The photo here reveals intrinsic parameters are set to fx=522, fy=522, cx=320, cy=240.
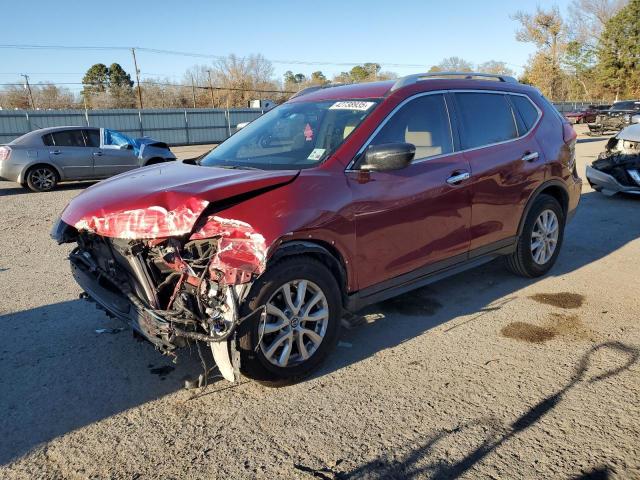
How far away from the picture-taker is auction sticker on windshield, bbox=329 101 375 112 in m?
4.03

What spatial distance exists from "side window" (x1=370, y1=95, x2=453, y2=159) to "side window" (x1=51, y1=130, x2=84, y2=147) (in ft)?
37.3

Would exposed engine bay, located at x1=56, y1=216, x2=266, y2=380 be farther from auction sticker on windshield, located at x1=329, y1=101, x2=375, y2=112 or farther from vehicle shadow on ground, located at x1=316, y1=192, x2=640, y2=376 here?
auction sticker on windshield, located at x1=329, y1=101, x2=375, y2=112

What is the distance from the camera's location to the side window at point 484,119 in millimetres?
4547

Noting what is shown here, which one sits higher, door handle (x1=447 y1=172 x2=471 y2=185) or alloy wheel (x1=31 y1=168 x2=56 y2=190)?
door handle (x1=447 y1=172 x2=471 y2=185)

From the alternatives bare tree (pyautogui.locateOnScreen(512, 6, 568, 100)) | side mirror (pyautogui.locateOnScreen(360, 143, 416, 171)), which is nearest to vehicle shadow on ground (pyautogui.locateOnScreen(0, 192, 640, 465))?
side mirror (pyautogui.locateOnScreen(360, 143, 416, 171))

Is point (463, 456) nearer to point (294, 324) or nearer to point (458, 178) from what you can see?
point (294, 324)

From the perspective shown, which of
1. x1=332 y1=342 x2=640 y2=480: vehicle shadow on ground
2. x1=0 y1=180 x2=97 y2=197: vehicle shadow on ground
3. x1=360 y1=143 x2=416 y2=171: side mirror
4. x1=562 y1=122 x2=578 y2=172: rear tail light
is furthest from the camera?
x1=0 y1=180 x2=97 y2=197: vehicle shadow on ground

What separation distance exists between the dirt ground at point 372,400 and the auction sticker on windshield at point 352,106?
1794 mm

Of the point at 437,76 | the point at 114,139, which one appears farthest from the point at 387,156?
the point at 114,139

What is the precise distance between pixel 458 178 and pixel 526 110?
1.59m

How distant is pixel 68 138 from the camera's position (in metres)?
13.1

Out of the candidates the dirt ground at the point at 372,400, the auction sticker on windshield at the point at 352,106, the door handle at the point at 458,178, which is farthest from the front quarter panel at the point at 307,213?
the door handle at the point at 458,178

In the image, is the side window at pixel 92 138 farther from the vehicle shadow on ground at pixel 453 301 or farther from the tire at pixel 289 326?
the tire at pixel 289 326

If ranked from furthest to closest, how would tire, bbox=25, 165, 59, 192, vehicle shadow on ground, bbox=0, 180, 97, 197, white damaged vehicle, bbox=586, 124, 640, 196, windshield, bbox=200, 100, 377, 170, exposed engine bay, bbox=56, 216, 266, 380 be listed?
vehicle shadow on ground, bbox=0, 180, 97, 197, tire, bbox=25, 165, 59, 192, white damaged vehicle, bbox=586, 124, 640, 196, windshield, bbox=200, 100, 377, 170, exposed engine bay, bbox=56, 216, 266, 380
